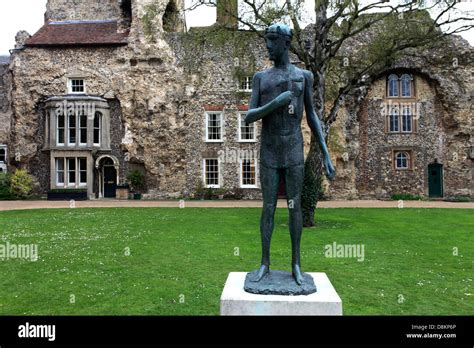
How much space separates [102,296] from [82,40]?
82.2 feet

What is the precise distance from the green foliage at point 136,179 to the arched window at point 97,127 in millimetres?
3342

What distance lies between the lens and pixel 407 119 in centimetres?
2705

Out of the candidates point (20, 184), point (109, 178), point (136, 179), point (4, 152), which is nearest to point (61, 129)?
point (20, 184)

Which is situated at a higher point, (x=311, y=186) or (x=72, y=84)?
(x=72, y=84)

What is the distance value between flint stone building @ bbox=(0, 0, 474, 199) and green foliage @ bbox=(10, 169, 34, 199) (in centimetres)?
108

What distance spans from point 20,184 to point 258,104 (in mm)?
25526

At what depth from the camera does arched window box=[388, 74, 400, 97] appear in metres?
27.1

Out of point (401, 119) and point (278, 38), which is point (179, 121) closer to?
point (401, 119)

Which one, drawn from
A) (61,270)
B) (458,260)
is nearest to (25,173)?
(61,270)

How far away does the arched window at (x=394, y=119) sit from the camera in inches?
1065

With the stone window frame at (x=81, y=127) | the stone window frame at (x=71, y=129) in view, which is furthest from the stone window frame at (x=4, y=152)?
the stone window frame at (x=81, y=127)

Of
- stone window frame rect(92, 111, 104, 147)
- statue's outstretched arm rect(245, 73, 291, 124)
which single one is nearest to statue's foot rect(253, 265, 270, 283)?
statue's outstretched arm rect(245, 73, 291, 124)

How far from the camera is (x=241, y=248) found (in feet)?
32.3

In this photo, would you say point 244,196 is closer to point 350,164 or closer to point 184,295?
point 350,164
